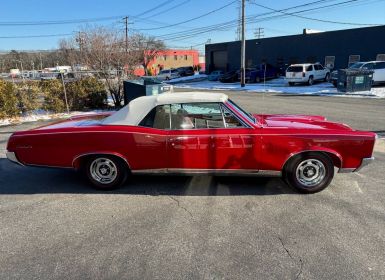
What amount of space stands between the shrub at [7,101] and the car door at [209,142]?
8828mm

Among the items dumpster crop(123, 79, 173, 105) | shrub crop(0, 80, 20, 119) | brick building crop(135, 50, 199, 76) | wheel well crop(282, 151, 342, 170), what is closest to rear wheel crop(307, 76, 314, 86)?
dumpster crop(123, 79, 173, 105)

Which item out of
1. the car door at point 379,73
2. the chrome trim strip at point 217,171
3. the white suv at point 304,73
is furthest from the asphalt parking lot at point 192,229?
the white suv at point 304,73

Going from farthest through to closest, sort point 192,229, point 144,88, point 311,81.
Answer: point 311,81 → point 144,88 → point 192,229

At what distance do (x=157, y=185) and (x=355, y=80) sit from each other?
1799 cm

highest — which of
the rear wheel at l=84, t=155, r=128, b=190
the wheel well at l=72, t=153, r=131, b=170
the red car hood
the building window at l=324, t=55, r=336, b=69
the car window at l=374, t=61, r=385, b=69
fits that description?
the building window at l=324, t=55, r=336, b=69

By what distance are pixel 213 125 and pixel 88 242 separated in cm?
216

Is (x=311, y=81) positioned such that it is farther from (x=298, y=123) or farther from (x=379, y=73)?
(x=298, y=123)

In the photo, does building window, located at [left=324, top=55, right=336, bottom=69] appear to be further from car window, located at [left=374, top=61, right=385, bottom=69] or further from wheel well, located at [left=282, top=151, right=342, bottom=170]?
wheel well, located at [left=282, top=151, right=342, bottom=170]

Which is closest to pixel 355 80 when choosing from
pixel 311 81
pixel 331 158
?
pixel 311 81

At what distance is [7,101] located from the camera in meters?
10.9

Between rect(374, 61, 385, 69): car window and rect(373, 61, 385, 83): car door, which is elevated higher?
rect(374, 61, 385, 69): car window

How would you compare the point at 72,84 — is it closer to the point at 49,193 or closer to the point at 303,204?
the point at 49,193

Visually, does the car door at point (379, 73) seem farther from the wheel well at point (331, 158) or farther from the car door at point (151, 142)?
the car door at point (151, 142)

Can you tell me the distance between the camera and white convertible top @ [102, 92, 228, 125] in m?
4.46
